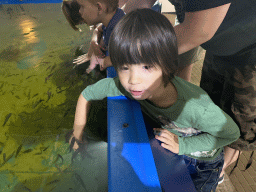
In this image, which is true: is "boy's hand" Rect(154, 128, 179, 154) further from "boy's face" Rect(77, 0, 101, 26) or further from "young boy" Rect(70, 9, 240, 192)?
"boy's face" Rect(77, 0, 101, 26)

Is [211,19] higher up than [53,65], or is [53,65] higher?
[211,19]

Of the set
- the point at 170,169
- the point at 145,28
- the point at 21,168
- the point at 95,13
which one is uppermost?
the point at 145,28

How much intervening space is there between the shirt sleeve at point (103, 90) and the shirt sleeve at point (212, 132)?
16.4 inches

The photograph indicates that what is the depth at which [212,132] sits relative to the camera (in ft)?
2.60

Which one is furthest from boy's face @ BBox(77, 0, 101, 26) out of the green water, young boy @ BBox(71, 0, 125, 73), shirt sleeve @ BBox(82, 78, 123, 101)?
shirt sleeve @ BBox(82, 78, 123, 101)

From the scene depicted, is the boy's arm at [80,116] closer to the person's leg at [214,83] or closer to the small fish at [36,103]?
the small fish at [36,103]

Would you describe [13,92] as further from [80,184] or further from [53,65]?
[80,184]

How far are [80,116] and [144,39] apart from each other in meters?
0.63

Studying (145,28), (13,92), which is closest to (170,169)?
(145,28)

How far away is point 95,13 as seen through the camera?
1.37 meters

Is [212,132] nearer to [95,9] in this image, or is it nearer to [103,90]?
[103,90]

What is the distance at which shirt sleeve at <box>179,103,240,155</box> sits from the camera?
29.2 inches

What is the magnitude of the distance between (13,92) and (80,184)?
3.25 feet

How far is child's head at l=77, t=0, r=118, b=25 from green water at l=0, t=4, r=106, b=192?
0.44m
